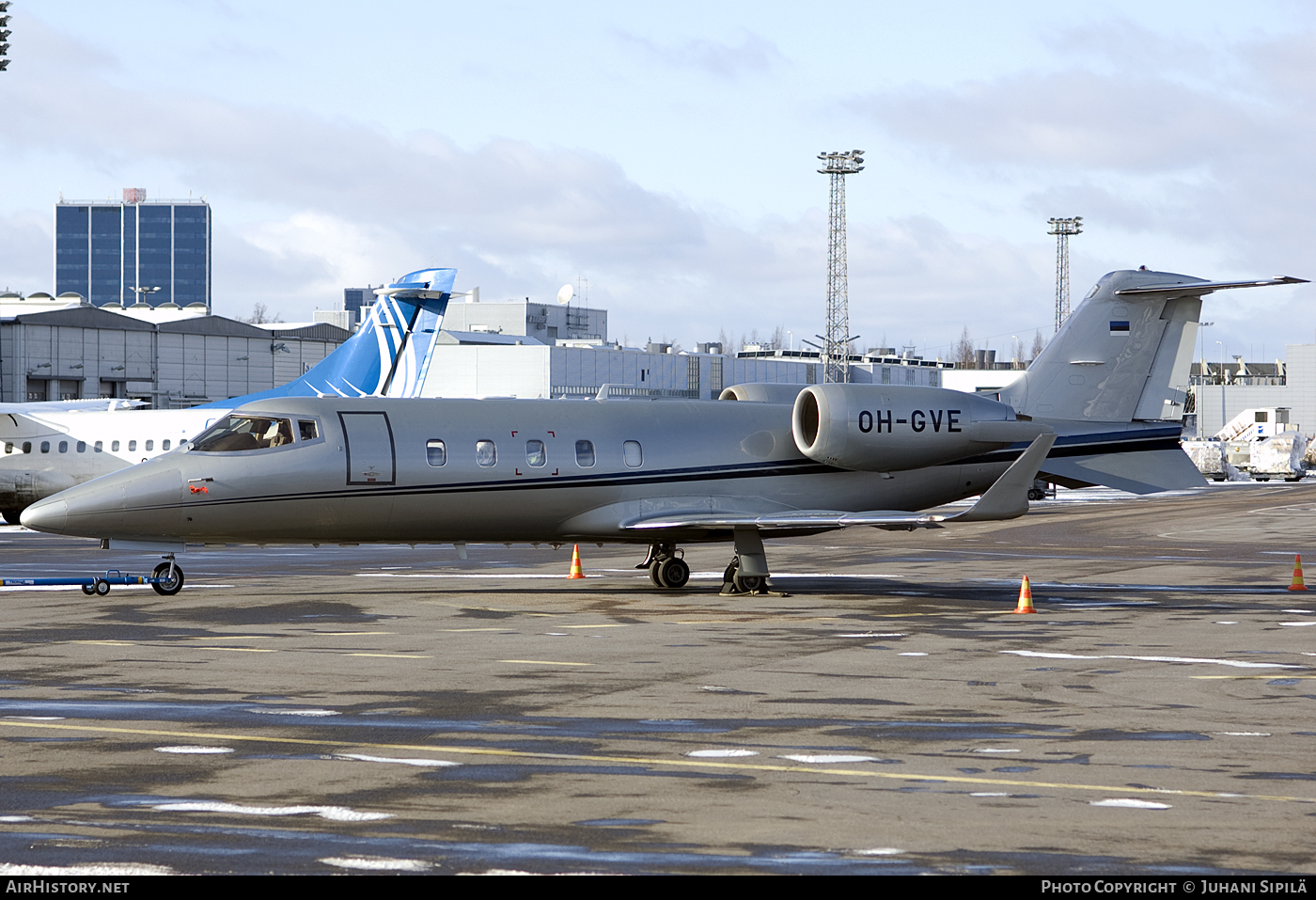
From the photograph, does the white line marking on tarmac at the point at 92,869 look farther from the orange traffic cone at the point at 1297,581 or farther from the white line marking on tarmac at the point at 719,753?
the orange traffic cone at the point at 1297,581

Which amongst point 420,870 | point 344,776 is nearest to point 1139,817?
point 420,870

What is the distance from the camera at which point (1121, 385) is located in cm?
2662

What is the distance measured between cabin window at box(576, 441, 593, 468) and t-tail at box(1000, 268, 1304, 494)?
8.19 metres

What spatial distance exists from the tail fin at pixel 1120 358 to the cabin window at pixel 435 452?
415 inches

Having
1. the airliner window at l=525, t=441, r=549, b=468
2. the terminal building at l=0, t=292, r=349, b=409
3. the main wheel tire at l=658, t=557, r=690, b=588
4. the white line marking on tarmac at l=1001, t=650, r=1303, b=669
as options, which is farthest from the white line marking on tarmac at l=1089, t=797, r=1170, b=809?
the terminal building at l=0, t=292, r=349, b=409

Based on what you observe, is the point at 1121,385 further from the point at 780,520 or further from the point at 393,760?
the point at 393,760

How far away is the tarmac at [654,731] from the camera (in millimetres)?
8297

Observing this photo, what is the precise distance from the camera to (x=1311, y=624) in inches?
802

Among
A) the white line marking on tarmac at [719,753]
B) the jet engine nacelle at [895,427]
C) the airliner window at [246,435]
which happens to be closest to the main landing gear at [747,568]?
the jet engine nacelle at [895,427]

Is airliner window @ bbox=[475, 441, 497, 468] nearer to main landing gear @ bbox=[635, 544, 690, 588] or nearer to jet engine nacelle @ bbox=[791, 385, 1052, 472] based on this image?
main landing gear @ bbox=[635, 544, 690, 588]

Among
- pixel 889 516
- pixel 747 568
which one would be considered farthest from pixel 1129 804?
pixel 747 568

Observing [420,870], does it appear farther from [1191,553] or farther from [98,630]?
[1191,553]

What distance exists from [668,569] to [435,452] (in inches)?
190

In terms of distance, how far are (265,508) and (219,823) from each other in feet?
45.4
